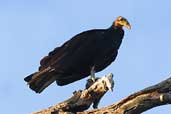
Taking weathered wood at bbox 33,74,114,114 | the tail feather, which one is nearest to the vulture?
the tail feather

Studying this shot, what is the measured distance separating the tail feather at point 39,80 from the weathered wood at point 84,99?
53cm

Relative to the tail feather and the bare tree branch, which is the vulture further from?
the bare tree branch

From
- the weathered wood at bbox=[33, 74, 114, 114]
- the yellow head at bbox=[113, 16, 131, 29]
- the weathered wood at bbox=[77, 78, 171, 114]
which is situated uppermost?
the yellow head at bbox=[113, 16, 131, 29]

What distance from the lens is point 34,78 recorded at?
855cm

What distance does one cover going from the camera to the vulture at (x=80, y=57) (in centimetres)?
862

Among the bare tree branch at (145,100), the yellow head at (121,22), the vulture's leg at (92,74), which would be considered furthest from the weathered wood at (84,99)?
the yellow head at (121,22)

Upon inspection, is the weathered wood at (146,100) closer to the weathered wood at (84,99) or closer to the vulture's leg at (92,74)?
the weathered wood at (84,99)

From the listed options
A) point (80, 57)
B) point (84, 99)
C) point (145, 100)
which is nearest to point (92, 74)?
point (80, 57)

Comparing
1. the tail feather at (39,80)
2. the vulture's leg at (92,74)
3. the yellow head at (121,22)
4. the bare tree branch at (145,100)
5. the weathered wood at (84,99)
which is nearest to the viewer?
the bare tree branch at (145,100)

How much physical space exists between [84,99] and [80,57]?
102 centimetres

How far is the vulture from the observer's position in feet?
28.3

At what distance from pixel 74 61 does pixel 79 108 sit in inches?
37.6

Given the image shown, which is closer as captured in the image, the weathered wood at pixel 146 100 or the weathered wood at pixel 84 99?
the weathered wood at pixel 146 100

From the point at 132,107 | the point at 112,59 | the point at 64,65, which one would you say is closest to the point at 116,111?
the point at 132,107
